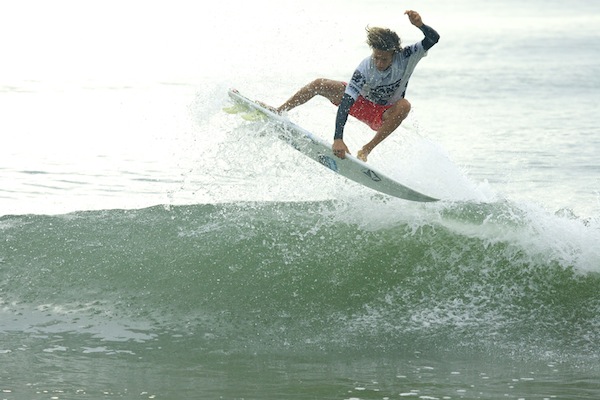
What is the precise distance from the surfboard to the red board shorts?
477mm

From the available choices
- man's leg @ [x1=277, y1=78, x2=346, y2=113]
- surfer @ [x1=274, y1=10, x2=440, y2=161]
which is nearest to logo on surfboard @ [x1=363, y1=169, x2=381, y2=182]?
surfer @ [x1=274, y1=10, x2=440, y2=161]

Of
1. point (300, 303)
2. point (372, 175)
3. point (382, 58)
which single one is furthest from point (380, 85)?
point (300, 303)

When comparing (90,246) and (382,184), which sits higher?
(382,184)

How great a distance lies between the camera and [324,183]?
1076cm

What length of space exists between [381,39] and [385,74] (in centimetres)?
36

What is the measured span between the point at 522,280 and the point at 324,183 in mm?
2526

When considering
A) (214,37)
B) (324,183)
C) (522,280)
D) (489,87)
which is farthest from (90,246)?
(214,37)

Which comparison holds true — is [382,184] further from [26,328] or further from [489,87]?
[489,87]

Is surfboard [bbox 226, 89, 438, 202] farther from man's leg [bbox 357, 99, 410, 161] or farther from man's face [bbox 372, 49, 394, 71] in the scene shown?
man's face [bbox 372, 49, 394, 71]

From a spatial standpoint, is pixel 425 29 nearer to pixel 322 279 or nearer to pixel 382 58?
pixel 382 58

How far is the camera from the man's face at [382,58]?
373 inches

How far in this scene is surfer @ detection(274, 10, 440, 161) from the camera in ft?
31.0

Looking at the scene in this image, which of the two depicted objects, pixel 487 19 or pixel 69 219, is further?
pixel 487 19

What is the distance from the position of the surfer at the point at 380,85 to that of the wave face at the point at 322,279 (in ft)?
2.80
